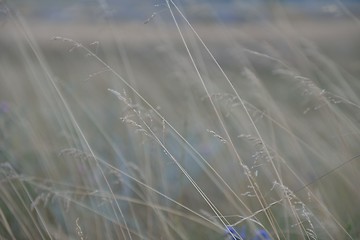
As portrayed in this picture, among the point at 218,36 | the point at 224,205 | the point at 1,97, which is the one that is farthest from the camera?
the point at 218,36

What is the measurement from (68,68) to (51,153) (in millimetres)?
3625

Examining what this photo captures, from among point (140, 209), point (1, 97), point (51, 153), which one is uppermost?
point (1, 97)

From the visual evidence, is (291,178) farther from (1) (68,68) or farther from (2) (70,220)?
(1) (68,68)

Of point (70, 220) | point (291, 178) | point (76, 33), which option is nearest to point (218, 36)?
point (76, 33)

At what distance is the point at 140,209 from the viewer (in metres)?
2.67

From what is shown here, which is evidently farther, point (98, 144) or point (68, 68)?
point (68, 68)

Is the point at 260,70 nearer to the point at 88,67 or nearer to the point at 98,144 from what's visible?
the point at 88,67

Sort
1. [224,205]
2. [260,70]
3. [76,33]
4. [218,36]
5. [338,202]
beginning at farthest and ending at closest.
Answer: [76,33], [218,36], [260,70], [224,205], [338,202]

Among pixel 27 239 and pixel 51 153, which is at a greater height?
pixel 51 153

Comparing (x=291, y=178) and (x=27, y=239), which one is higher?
(x=27, y=239)

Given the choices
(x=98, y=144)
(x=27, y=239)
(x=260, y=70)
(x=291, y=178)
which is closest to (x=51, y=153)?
(x=98, y=144)

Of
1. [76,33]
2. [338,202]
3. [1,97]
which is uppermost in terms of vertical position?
[76,33]

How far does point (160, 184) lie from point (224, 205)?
303mm

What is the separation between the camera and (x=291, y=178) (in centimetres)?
291
